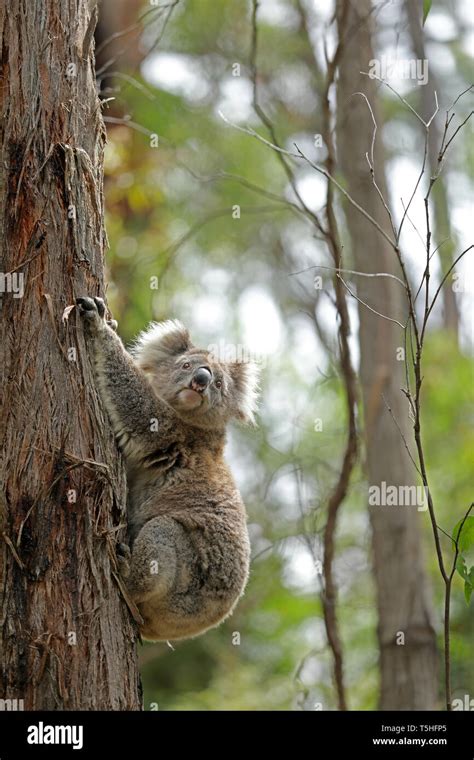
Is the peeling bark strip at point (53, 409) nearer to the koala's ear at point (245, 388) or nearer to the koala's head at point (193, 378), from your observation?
the koala's head at point (193, 378)

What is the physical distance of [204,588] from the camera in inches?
198

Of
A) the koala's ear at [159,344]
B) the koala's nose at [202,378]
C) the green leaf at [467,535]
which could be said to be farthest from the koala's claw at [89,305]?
the green leaf at [467,535]

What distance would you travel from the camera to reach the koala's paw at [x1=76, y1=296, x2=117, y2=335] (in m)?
4.27

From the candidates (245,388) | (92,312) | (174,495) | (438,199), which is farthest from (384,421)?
(438,199)

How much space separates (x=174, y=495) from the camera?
5.11m

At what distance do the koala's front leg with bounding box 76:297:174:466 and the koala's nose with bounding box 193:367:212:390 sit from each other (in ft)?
1.72

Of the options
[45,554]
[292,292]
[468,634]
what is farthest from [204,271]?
[45,554]

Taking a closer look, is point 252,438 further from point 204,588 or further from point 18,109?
point 18,109

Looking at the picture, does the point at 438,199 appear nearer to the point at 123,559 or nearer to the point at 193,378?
the point at 193,378

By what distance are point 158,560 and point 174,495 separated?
557 mm

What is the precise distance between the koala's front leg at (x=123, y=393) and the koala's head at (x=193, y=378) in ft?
1.76

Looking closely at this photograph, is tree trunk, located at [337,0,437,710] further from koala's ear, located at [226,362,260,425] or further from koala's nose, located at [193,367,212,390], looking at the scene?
koala's nose, located at [193,367,212,390]

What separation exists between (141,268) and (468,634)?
6.10m

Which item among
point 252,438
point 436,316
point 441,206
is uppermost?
point 441,206
